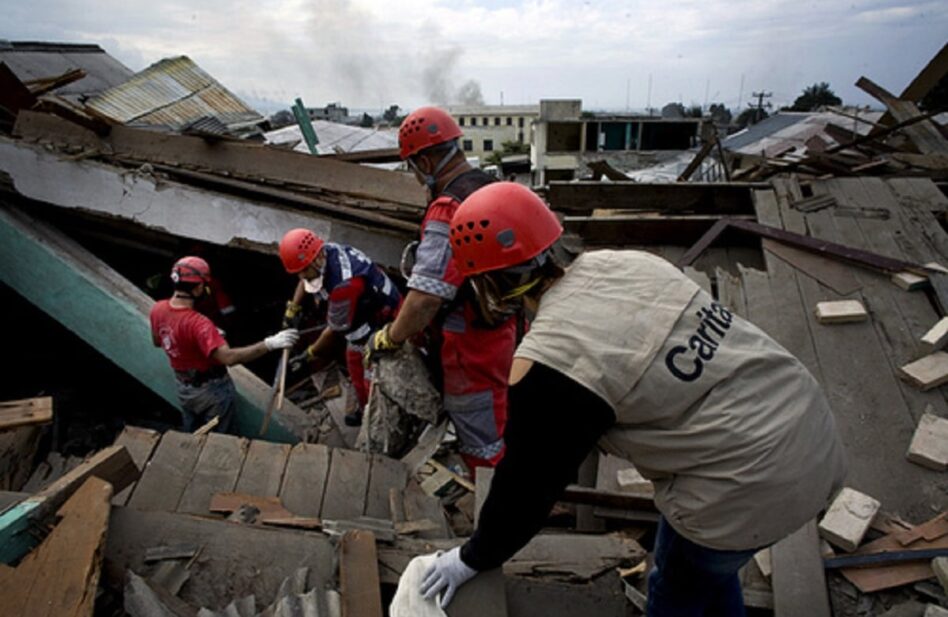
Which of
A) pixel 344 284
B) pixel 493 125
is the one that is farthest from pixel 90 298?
pixel 493 125

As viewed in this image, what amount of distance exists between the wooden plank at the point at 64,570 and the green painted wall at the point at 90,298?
2.78 m

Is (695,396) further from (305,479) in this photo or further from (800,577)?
(305,479)

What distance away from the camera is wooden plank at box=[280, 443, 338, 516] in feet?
8.44

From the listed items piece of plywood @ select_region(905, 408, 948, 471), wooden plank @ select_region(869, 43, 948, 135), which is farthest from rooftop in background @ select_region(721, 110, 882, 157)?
piece of plywood @ select_region(905, 408, 948, 471)

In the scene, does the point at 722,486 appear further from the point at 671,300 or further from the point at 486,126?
the point at 486,126

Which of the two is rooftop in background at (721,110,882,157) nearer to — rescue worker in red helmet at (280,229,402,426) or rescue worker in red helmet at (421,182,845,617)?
rescue worker in red helmet at (280,229,402,426)

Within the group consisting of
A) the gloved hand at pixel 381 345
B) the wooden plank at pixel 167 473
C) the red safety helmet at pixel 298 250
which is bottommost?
the wooden plank at pixel 167 473

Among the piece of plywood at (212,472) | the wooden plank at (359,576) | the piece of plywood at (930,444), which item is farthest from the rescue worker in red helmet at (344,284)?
the piece of plywood at (930,444)

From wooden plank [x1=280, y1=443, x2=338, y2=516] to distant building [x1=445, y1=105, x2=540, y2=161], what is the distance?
48514 millimetres

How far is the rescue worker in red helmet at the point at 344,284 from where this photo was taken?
12.3ft

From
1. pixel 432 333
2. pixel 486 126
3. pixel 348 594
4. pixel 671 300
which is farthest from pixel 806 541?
pixel 486 126

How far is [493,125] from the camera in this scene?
51.0m

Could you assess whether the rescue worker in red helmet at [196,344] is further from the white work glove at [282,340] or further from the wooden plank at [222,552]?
the wooden plank at [222,552]

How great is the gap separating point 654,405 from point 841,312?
98.2 inches
